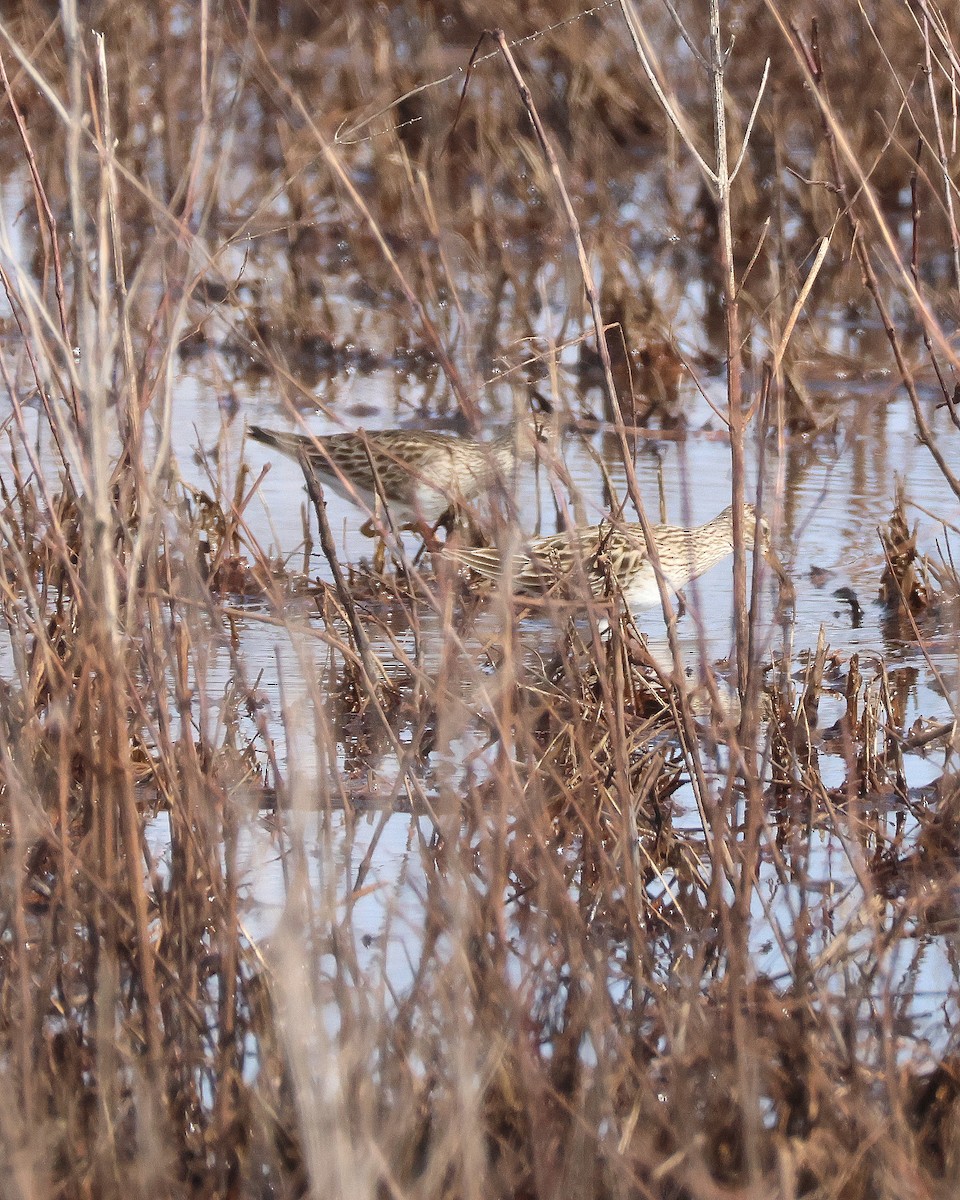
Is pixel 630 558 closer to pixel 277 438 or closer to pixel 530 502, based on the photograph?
pixel 530 502

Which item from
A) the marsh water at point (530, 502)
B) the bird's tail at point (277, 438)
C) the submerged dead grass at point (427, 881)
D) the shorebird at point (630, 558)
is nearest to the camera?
the submerged dead grass at point (427, 881)

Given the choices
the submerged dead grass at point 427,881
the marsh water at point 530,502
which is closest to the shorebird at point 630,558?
the marsh water at point 530,502

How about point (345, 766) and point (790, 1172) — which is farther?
point (345, 766)

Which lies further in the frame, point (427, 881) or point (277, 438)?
point (277, 438)

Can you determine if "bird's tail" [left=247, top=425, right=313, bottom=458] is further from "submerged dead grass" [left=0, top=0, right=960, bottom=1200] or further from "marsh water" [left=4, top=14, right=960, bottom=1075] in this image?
"submerged dead grass" [left=0, top=0, right=960, bottom=1200]

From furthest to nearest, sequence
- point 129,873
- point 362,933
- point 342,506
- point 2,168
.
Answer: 1. point 2,168
2. point 342,506
3. point 362,933
4. point 129,873

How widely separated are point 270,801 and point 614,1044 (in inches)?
54.4

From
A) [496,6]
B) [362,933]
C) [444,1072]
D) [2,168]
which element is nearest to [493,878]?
[444,1072]

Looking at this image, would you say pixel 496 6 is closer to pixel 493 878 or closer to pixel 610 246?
pixel 610 246

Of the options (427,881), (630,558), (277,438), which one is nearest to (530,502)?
(630,558)

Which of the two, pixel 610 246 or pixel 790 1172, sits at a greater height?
pixel 610 246

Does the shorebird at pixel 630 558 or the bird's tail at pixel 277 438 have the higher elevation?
the bird's tail at pixel 277 438

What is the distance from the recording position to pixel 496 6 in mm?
11406

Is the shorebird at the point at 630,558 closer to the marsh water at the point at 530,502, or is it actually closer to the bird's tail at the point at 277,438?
the marsh water at the point at 530,502
